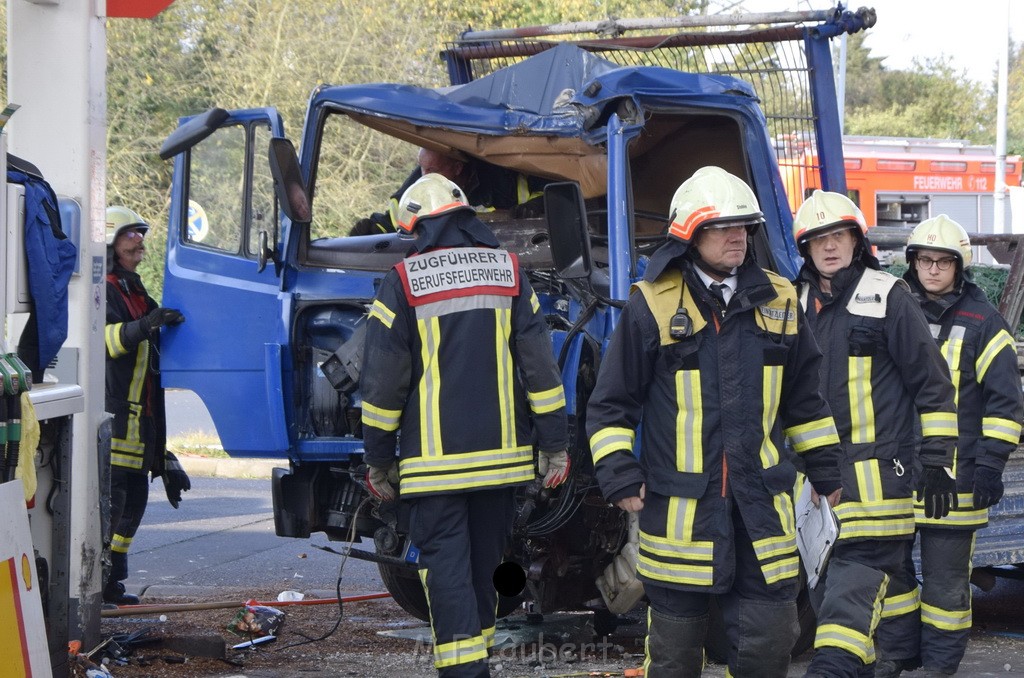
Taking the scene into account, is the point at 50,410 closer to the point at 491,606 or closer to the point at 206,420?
the point at 491,606

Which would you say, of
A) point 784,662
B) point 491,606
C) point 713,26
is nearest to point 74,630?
point 491,606

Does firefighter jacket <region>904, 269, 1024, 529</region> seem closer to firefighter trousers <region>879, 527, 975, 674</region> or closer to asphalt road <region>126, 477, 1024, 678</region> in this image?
firefighter trousers <region>879, 527, 975, 674</region>

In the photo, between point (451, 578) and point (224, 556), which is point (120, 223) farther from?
point (451, 578)

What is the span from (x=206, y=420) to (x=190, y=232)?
9555mm

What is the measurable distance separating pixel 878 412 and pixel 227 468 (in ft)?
26.4

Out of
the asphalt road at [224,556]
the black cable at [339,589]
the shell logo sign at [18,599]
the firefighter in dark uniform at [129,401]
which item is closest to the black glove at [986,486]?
the black cable at [339,589]

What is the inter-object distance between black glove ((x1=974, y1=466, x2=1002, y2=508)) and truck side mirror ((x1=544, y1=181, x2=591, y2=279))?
1.73 m

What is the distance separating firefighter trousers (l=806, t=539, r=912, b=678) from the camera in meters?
4.49

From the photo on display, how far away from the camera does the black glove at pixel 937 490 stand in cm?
484

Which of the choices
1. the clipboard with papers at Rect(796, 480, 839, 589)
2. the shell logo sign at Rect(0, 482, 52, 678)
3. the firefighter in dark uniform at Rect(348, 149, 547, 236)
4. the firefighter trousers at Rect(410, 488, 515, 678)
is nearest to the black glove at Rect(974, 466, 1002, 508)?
the clipboard with papers at Rect(796, 480, 839, 589)

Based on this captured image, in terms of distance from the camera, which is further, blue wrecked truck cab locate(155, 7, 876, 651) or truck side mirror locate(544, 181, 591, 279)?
blue wrecked truck cab locate(155, 7, 876, 651)

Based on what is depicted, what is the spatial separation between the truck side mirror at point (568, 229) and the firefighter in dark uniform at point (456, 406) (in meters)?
0.34

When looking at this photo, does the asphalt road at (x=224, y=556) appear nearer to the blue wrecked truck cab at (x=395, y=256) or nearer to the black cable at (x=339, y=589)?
the black cable at (x=339, y=589)

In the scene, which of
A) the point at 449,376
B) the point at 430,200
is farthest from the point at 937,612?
the point at 430,200
